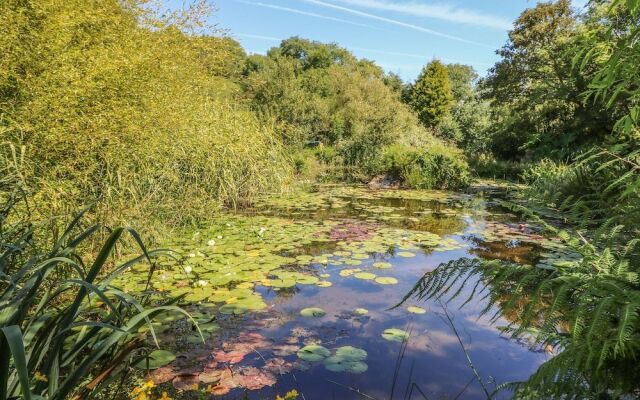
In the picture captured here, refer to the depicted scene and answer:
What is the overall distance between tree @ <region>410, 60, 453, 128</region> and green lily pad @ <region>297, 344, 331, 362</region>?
91.6 feet

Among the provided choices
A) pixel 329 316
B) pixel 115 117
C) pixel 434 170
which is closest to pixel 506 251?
pixel 329 316

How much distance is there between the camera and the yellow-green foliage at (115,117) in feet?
10.2

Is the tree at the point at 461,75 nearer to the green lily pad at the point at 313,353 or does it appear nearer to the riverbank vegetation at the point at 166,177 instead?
the riverbank vegetation at the point at 166,177

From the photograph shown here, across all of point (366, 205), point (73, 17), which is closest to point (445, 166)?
point (366, 205)

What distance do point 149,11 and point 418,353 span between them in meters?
6.27

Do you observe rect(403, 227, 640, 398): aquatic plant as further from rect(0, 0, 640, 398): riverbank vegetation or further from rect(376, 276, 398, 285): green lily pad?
rect(376, 276, 398, 285): green lily pad

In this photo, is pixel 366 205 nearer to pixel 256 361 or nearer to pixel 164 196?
pixel 164 196

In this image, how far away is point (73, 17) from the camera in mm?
3799

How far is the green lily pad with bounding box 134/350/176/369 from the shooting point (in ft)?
8.40

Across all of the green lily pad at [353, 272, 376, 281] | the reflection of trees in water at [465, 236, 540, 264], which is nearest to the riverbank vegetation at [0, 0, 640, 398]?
the green lily pad at [353, 272, 376, 281]

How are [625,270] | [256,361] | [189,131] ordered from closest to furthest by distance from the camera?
[625,270] < [256,361] < [189,131]

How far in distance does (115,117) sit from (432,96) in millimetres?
28398

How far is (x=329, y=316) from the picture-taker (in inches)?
137

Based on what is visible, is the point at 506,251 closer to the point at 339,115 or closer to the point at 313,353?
the point at 313,353
